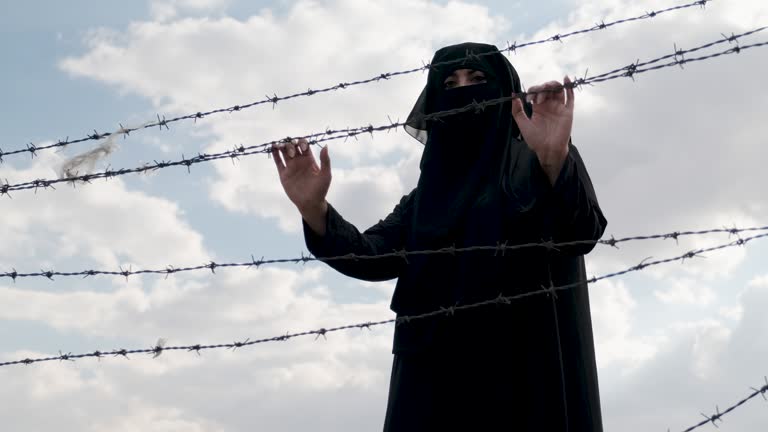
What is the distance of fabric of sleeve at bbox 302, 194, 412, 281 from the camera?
4664 millimetres

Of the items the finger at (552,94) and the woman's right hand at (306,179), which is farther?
the woman's right hand at (306,179)

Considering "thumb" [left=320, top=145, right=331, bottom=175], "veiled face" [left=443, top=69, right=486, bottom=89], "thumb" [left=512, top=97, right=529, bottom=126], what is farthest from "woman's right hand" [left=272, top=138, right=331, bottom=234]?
"thumb" [left=512, top=97, right=529, bottom=126]

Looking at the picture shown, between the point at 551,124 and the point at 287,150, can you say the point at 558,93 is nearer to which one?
the point at 551,124

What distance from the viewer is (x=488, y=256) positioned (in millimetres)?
4320

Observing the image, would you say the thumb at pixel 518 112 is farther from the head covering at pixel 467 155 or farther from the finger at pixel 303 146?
the finger at pixel 303 146

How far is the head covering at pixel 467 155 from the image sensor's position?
443cm

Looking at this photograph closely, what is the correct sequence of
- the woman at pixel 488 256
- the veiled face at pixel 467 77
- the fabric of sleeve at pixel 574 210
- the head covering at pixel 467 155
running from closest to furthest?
the fabric of sleeve at pixel 574 210 < the woman at pixel 488 256 < the head covering at pixel 467 155 < the veiled face at pixel 467 77

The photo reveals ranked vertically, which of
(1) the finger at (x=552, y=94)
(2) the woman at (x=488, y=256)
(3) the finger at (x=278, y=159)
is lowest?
(2) the woman at (x=488, y=256)

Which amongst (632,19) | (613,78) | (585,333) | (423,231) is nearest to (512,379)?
(585,333)

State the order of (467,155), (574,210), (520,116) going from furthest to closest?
(467,155), (520,116), (574,210)

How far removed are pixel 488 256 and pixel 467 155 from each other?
49 cm

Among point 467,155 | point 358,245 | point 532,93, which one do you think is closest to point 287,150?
point 358,245

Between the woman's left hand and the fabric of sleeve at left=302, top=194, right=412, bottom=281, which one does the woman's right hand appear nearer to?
the fabric of sleeve at left=302, top=194, right=412, bottom=281

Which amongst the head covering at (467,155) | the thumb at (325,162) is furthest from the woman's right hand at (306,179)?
the head covering at (467,155)
